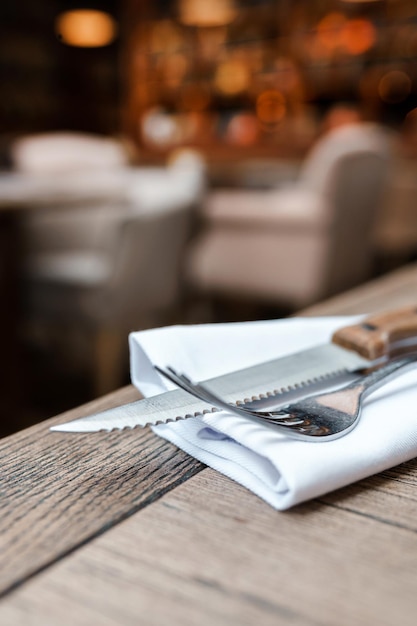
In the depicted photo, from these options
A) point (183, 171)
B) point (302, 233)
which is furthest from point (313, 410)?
point (302, 233)

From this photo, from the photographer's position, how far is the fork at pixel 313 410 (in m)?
0.37

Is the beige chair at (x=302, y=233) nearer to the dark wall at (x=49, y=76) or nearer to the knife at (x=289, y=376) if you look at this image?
the knife at (x=289, y=376)

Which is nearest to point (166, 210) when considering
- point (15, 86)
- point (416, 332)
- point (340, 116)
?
point (416, 332)

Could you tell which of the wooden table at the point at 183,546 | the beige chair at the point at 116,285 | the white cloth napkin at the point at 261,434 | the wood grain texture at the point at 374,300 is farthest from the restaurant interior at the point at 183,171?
the wooden table at the point at 183,546

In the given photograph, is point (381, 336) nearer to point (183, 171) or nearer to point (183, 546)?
point (183, 546)

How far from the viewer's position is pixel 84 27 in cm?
676

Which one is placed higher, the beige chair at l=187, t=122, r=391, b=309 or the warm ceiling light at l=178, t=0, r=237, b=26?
the warm ceiling light at l=178, t=0, r=237, b=26

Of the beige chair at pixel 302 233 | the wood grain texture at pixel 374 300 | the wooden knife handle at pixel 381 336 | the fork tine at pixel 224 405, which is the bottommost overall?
the beige chair at pixel 302 233

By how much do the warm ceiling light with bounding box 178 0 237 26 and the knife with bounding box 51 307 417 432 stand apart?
5.54 m

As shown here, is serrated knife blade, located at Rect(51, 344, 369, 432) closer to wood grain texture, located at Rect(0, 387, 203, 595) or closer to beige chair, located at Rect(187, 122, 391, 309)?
wood grain texture, located at Rect(0, 387, 203, 595)

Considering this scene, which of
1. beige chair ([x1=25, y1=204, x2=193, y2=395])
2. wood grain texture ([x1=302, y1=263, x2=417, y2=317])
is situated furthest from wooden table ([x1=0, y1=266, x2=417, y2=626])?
beige chair ([x1=25, y1=204, x2=193, y2=395])

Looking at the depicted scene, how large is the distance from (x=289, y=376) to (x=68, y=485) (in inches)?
6.6

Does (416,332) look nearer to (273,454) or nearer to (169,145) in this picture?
(273,454)

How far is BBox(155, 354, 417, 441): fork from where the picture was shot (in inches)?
14.8
